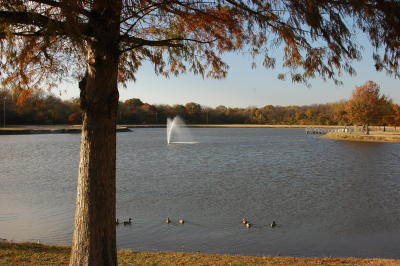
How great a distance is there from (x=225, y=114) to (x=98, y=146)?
121 m

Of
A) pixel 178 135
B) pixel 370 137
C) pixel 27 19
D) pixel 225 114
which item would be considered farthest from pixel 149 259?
pixel 225 114

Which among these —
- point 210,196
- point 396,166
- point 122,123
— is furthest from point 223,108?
point 210,196

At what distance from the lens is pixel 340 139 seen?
52562 millimetres

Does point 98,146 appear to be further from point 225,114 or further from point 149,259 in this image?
point 225,114

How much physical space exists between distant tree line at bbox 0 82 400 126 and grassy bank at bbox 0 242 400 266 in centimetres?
4976

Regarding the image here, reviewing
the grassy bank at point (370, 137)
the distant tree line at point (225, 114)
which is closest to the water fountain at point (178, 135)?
the distant tree line at point (225, 114)

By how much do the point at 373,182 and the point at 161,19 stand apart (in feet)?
49.2

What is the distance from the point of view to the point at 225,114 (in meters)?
125

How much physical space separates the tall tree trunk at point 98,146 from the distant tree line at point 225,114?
5269 cm

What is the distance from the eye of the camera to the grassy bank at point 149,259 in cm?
607

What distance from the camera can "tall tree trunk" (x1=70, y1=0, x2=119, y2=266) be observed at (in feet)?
13.7

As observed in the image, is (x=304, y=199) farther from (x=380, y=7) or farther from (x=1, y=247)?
(x=380, y=7)

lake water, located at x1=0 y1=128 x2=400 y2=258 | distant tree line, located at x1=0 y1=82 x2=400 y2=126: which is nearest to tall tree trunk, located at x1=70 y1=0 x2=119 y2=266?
lake water, located at x1=0 y1=128 x2=400 y2=258

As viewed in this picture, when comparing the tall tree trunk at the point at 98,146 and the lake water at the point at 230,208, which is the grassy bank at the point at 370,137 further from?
the tall tree trunk at the point at 98,146
